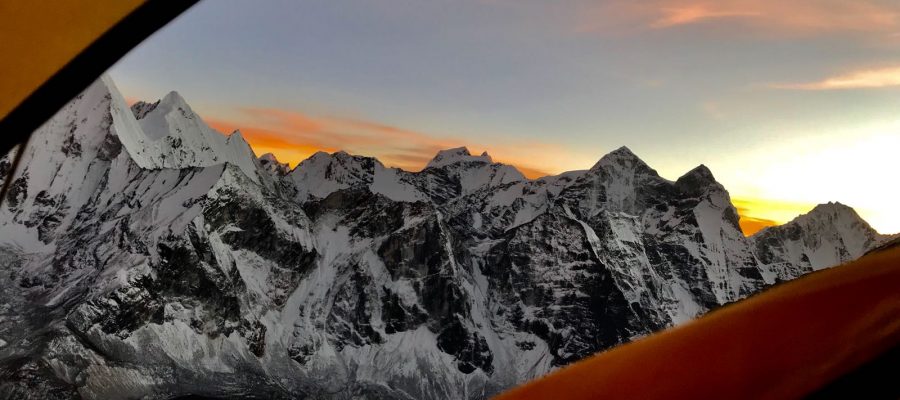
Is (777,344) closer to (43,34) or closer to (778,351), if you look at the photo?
(778,351)

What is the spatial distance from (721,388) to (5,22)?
8.02 feet

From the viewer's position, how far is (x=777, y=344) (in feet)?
5.91

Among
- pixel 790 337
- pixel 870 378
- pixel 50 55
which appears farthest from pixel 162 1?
pixel 870 378

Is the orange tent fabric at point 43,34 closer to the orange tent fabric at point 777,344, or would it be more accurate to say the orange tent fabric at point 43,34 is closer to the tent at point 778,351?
the tent at point 778,351

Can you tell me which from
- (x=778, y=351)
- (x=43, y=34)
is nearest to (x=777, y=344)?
(x=778, y=351)

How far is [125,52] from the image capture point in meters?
2.67

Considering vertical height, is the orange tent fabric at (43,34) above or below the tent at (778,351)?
above

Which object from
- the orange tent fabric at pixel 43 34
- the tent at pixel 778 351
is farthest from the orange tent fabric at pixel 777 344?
the orange tent fabric at pixel 43 34

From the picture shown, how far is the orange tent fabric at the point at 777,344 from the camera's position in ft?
5.56

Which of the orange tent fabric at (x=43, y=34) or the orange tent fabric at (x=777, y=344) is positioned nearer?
the orange tent fabric at (x=777, y=344)

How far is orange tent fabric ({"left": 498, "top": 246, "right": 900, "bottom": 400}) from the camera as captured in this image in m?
1.70

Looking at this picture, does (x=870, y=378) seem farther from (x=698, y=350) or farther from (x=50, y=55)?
(x=50, y=55)

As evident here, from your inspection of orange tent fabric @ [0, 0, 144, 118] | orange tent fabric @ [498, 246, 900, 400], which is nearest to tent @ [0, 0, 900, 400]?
orange tent fabric @ [498, 246, 900, 400]

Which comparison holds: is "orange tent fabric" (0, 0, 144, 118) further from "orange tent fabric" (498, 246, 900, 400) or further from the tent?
"orange tent fabric" (498, 246, 900, 400)
